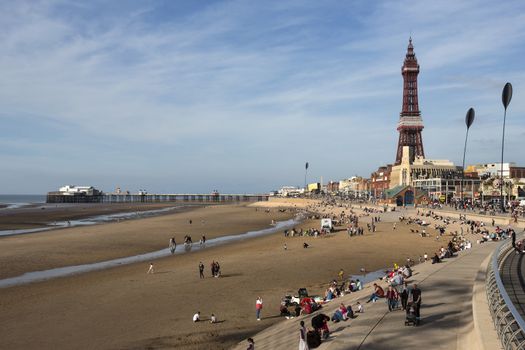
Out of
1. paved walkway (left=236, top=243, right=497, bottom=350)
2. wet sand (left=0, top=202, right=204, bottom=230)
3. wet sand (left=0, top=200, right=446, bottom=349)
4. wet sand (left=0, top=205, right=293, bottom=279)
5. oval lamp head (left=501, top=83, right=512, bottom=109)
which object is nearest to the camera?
paved walkway (left=236, top=243, right=497, bottom=350)

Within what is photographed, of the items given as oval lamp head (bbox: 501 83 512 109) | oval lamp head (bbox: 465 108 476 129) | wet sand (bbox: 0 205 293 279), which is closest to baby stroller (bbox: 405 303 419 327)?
wet sand (bbox: 0 205 293 279)

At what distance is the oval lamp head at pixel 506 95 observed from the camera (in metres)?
41.3

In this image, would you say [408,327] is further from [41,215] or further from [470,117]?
[41,215]

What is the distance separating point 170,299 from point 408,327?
384 inches

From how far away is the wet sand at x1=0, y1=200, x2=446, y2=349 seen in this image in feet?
43.5

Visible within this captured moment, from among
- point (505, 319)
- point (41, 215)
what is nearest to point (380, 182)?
point (41, 215)

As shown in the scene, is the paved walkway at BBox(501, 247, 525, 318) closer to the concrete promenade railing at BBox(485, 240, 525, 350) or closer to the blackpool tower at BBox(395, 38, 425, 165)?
the concrete promenade railing at BBox(485, 240, 525, 350)

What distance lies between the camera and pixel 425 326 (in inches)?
440

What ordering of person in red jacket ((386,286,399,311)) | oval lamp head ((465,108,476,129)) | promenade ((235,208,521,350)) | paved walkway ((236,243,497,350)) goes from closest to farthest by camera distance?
promenade ((235,208,521,350)) < paved walkway ((236,243,497,350)) < person in red jacket ((386,286,399,311)) < oval lamp head ((465,108,476,129))

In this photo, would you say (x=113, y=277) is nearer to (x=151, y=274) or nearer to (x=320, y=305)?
(x=151, y=274)

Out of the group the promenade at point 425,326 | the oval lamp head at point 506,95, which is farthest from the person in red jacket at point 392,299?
the oval lamp head at point 506,95

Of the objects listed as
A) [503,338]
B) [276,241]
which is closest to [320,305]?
[503,338]

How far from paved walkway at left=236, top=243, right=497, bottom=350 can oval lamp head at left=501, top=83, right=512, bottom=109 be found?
30.6m

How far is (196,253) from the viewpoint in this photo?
30.8 m
